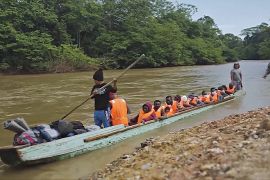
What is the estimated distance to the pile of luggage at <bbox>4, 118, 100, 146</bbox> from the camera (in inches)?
291

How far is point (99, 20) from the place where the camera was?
50719mm

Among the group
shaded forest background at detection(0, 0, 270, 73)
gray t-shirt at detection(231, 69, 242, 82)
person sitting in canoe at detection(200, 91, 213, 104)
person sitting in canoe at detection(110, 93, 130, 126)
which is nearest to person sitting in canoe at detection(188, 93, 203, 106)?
person sitting in canoe at detection(200, 91, 213, 104)

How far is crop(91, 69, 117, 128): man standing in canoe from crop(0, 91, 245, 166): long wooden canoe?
317 millimetres

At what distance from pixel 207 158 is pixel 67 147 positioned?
344 cm

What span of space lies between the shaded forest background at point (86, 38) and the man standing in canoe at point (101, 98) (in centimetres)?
3234

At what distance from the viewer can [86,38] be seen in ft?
170

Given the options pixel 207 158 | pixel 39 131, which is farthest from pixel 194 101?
pixel 207 158

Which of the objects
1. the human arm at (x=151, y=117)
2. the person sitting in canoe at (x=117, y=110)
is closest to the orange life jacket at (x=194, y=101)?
the human arm at (x=151, y=117)

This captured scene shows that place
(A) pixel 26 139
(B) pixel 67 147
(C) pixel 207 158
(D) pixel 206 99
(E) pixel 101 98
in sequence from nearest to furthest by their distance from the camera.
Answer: (C) pixel 207 158 → (A) pixel 26 139 → (B) pixel 67 147 → (E) pixel 101 98 → (D) pixel 206 99

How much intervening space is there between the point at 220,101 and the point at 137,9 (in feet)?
130

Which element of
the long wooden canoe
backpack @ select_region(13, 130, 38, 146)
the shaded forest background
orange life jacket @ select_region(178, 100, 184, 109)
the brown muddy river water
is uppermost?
the shaded forest background

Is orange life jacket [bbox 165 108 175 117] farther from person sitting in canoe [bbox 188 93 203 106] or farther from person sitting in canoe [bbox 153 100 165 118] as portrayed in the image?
person sitting in canoe [bbox 188 93 203 106]

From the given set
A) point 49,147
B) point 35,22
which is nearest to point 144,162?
point 49,147

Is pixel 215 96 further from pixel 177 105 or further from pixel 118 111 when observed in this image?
pixel 118 111
